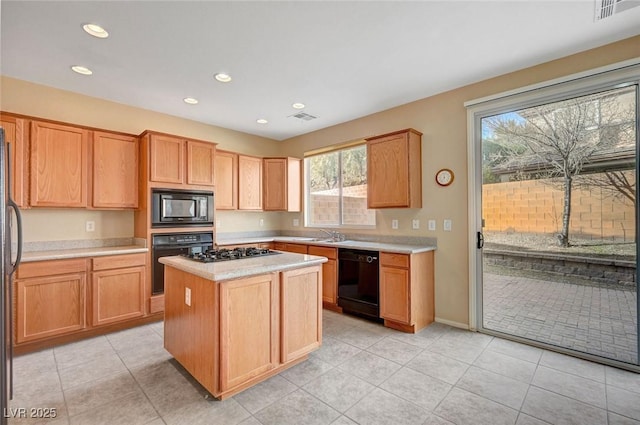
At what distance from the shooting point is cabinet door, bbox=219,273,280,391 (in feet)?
6.72

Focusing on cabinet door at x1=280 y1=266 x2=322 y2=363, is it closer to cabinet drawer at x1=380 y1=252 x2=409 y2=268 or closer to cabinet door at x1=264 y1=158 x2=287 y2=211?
cabinet drawer at x1=380 y1=252 x2=409 y2=268

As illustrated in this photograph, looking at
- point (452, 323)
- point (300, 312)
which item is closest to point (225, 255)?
point (300, 312)

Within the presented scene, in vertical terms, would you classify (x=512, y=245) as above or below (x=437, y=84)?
below

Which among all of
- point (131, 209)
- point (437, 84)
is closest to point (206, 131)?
point (131, 209)

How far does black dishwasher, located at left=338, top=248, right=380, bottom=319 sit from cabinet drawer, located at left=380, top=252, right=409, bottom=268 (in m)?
0.10

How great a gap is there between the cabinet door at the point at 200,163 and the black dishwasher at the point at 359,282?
83.2 inches

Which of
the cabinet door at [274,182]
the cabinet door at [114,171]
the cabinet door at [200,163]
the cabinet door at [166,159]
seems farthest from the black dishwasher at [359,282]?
the cabinet door at [114,171]

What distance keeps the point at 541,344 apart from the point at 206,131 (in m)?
5.10

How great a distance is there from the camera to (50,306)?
9.61ft

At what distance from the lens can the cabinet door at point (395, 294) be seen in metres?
3.25

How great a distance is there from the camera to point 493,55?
2.76 metres

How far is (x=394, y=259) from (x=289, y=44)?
242cm

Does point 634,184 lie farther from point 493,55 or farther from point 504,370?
point 504,370

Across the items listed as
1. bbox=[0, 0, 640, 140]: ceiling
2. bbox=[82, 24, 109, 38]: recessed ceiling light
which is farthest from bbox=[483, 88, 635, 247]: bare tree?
bbox=[82, 24, 109, 38]: recessed ceiling light
